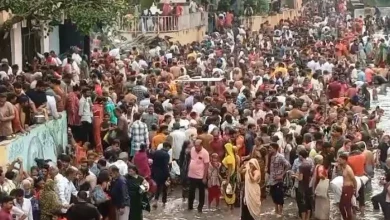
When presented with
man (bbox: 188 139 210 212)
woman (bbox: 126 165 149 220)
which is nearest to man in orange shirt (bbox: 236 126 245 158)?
man (bbox: 188 139 210 212)

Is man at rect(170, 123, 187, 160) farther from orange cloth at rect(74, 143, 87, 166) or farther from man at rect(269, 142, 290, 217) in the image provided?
man at rect(269, 142, 290, 217)

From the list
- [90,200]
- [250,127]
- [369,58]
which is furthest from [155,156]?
[369,58]

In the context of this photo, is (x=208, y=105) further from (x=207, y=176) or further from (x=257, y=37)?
(x=257, y=37)

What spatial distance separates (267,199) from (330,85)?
8.28 metres

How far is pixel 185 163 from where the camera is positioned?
17.1 meters

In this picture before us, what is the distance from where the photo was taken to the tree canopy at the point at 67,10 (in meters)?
19.5

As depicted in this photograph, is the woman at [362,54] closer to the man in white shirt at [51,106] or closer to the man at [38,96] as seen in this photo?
the man in white shirt at [51,106]

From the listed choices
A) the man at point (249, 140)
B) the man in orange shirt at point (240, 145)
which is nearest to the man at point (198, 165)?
the man in orange shirt at point (240, 145)

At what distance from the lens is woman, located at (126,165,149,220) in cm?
1452

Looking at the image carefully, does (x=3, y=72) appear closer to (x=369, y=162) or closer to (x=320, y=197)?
(x=320, y=197)

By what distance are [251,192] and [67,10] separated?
21.3 ft

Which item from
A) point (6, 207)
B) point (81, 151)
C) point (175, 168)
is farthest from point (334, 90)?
point (6, 207)

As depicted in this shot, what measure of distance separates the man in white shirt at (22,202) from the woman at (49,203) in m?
0.53

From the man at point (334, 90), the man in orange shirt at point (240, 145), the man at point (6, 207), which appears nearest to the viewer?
the man at point (6, 207)
